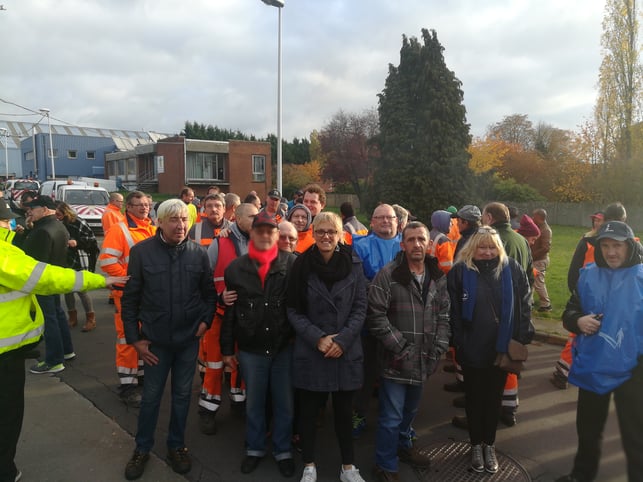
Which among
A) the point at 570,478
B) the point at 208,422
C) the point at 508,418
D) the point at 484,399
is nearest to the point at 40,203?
the point at 208,422

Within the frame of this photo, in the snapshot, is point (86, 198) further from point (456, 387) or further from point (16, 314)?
point (456, 387)

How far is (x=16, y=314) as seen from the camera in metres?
2.77

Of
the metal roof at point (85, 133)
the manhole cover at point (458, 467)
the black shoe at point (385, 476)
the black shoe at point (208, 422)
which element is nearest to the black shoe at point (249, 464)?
the black shoe at point (208, 422)

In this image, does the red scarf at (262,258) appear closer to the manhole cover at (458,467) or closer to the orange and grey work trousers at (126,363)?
the manhole cover at (458,467)

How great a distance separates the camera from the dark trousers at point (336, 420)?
318 cm

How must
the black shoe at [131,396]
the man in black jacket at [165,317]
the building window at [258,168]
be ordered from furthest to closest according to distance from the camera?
the building window at [258,168] → the black shoe at [131,396] → the man in black jacket at [165,317]

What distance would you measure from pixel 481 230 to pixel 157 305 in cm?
258

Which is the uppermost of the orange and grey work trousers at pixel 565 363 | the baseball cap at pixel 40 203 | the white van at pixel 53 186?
the white van at pixel 53 186

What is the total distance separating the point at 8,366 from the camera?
2768 mm

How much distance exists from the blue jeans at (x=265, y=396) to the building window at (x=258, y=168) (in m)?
38.1

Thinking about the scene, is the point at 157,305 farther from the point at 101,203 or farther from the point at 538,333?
the point at 101,203

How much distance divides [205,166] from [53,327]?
3672 cm

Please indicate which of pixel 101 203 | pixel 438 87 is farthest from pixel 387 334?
pixel 438 87

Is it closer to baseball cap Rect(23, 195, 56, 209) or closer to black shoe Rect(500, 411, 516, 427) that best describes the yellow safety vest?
baseball cap Rect(23, 195, 56, 209)
